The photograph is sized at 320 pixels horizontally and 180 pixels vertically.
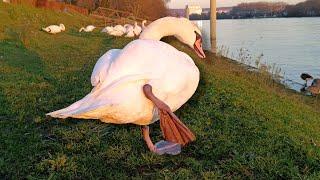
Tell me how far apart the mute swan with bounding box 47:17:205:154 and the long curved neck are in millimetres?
624

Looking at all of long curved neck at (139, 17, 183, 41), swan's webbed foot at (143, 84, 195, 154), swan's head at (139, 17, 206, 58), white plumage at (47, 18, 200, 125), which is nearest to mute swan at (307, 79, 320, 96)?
swan's head at (139, 17, 206, 58)

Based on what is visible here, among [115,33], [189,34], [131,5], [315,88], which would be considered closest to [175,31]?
[189,34]

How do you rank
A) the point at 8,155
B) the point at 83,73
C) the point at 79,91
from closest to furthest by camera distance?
the point at 8,155 → the point at 79,91 → the point at 83,73

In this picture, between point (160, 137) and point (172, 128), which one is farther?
point (160, 137)

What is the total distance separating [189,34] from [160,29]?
0.54 m

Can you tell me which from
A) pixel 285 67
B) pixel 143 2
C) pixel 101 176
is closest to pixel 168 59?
pixel 101 176

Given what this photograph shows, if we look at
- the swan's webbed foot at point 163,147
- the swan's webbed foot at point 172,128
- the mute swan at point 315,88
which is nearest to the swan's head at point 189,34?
the swan's webbed foot at point 163,147

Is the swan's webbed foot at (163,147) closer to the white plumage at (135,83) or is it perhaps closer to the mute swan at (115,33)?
the white plumage at (135,83)

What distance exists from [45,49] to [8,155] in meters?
9.20

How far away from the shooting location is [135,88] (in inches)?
166

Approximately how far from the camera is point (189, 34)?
5750 mm

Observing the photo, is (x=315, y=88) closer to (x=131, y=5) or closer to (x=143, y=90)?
(x=143, y=90)

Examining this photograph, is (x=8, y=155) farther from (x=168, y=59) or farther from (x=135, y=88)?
(x=168, y=59)

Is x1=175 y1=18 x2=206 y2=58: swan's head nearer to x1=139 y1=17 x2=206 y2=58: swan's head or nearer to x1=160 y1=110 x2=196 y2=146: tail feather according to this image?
x1=139 y1=17 x2=206 y2=58: swan's head
